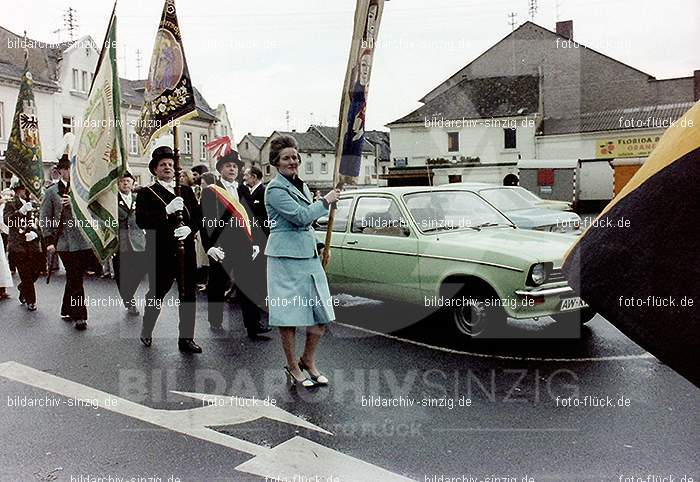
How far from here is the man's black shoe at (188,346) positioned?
21.9 feet

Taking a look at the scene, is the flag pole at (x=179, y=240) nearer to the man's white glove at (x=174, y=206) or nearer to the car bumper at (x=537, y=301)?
the man's white glove at (x=174, y=206)

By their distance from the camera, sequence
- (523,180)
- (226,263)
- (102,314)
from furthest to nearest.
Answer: (523,180), (102,314), (226,263)

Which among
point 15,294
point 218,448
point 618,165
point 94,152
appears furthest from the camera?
point 618,165

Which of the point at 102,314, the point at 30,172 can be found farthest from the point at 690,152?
the point at 30,172

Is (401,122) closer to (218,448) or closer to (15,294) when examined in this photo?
(15,294)

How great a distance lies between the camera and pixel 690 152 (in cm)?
96

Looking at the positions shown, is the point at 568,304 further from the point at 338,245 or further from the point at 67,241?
the point at 67,241

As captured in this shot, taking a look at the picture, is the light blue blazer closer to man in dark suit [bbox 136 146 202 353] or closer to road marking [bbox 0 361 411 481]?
road marking [bbox 0 361 411 481]

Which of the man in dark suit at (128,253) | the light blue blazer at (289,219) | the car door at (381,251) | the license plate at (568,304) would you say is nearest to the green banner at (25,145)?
the man in dark suit at (128,253)

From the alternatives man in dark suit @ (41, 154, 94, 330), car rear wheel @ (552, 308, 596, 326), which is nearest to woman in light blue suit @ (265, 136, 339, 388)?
car rear wheel @ (552, 308, 596, 326)

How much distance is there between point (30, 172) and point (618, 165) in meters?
Result: 21.5

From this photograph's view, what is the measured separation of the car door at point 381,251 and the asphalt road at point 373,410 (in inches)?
25.2

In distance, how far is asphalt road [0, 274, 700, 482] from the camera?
151 inches

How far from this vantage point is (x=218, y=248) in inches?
A: 289
